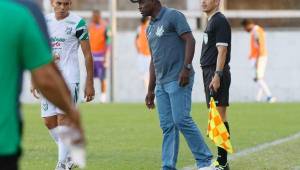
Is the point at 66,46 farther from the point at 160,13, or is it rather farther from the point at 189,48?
the point at 189,48

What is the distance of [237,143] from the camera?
1439cm

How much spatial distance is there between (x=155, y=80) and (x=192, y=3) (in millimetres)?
20997

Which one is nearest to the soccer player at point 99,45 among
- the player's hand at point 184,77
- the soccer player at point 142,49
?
the soccer player at point 142,49

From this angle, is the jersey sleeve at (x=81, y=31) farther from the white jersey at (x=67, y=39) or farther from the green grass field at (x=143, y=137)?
the green grass field at (x=143, y=137)

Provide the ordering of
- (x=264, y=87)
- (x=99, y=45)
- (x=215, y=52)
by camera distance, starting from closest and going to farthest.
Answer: (x=215, y=52) → (x=264, y=87) → (x=99, y=45)

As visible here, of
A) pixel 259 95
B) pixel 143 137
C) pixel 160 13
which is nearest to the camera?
pixel 160 13

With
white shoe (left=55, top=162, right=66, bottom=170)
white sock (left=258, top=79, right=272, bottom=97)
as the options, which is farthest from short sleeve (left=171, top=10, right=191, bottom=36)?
white sock (left=258, top=79, right=272, bottom=97)

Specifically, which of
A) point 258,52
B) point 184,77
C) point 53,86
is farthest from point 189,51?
point 258,52

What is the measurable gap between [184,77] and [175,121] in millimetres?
476

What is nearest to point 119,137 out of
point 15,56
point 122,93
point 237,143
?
point 237,143

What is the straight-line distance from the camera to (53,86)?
4.94 meters

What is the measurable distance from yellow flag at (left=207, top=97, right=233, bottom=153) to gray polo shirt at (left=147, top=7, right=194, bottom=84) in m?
0.62

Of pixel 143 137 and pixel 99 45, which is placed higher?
pixel 143 137

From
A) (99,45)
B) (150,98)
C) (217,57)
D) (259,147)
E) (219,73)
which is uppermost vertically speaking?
(217,57)
